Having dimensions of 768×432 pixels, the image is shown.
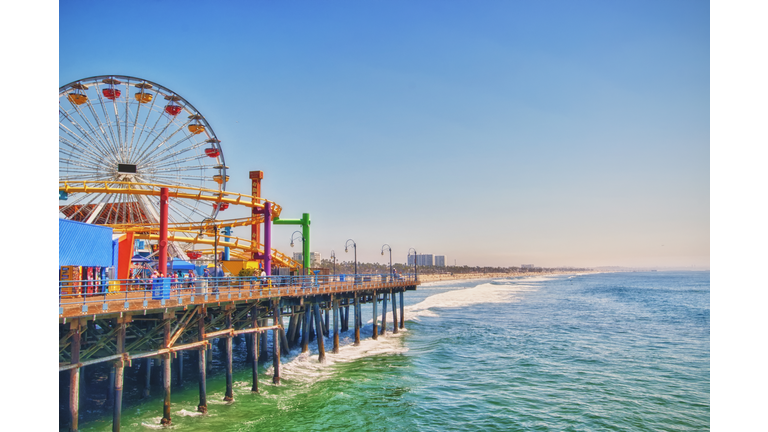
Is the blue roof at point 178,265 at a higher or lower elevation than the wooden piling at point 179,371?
higher

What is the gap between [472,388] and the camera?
74.3 ft

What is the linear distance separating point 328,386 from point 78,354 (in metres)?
11.4

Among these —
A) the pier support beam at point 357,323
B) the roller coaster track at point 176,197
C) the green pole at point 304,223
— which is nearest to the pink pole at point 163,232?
the roller coaster track at point 176,197

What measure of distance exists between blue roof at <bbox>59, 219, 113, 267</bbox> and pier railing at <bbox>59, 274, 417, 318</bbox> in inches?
33.5

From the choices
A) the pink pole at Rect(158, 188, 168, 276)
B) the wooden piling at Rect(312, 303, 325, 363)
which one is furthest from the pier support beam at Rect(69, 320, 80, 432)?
the wooden piling at Rect(312, 303, 325, 363)

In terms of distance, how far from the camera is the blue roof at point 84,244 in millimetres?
17159

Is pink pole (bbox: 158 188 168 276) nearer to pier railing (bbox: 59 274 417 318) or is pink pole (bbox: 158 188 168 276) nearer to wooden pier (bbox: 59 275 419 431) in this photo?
pier railing (bbox: 59 274 417 318)

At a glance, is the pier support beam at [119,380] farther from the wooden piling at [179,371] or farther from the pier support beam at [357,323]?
the pier support beam at [357,323]

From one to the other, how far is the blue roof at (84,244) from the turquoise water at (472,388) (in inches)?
225

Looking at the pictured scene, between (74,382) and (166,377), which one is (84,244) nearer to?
(166,377)

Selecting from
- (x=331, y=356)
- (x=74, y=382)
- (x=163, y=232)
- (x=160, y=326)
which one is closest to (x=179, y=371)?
(x=160, y=326)

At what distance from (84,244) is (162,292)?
143 inches

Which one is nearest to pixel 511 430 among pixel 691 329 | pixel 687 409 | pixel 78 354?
pixel 687 409
